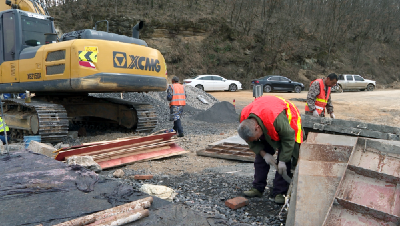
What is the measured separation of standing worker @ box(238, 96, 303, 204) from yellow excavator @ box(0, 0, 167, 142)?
13.5ft

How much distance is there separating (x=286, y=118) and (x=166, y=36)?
27.4 meters

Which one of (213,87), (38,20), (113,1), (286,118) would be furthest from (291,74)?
(286,118)

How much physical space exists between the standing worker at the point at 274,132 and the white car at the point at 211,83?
18.7 metres

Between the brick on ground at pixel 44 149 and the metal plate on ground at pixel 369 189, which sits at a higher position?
the metal plate on ground at pixel 369 189

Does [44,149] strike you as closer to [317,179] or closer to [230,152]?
[230,152]

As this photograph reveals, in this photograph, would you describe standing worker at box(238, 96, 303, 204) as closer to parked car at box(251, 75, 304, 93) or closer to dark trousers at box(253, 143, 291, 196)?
dark trousers at box(253, 143, 291, 196)

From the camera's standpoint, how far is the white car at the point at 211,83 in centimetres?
2277

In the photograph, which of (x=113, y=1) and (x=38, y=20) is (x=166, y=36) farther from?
(x=38, y=20)

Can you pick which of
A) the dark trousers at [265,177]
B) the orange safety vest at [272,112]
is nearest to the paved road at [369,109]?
the dark trousers at [265,177]

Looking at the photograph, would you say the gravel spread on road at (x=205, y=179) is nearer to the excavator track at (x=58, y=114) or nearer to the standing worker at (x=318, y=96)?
the excavator track at (x=58, y=114)

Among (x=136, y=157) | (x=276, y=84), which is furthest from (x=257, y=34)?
(x=136, y=157)

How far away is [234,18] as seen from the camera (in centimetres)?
3409

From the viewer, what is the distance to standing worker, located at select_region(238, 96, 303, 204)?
11.5 feet

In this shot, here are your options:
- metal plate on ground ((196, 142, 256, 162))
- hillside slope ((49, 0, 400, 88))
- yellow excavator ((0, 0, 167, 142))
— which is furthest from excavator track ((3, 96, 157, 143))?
hillside slope ((49, 0, 400, 88))
